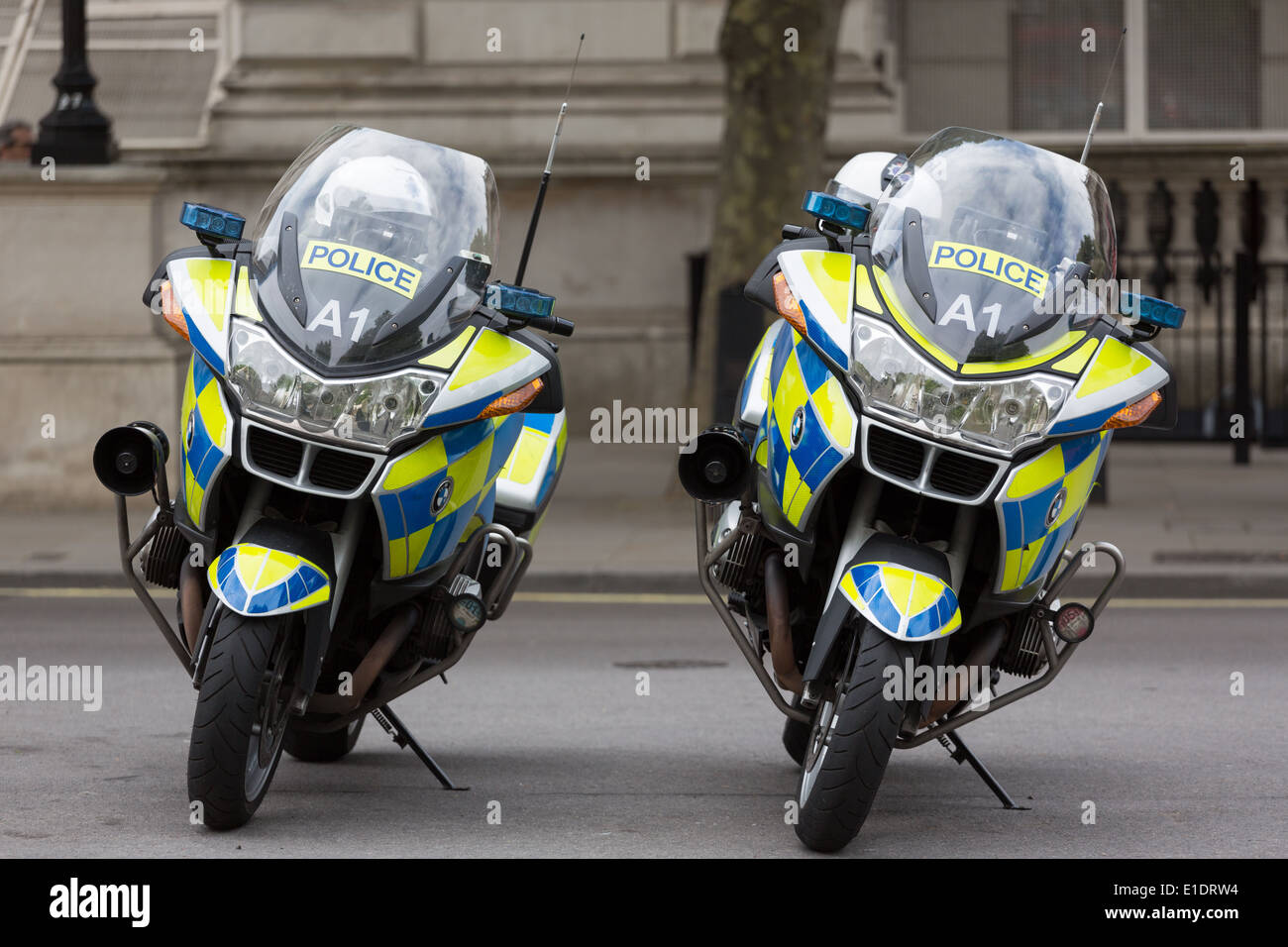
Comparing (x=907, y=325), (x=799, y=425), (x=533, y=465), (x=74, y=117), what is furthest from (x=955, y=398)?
(x=74, y=117)

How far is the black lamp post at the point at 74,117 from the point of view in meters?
14.3

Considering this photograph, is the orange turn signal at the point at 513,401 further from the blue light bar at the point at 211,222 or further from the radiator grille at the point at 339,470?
the blue light bar at the point at 211,222

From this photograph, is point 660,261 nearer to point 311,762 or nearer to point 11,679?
point 11,679

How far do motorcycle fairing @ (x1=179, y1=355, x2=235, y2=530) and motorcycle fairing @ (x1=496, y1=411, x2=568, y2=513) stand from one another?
3.67 ft

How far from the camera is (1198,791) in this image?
6473 millimetres

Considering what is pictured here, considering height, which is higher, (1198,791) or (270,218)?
(270,218)

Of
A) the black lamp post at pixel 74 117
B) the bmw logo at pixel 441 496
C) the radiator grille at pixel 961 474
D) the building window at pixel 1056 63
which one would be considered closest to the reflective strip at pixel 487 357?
the bmw logo at pixel 441 496

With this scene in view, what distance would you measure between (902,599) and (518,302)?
1.33 metres

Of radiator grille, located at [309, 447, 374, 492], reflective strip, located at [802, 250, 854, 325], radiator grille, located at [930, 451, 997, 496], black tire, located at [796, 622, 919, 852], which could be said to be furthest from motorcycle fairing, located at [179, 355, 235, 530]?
radiator grille, located at [930, 451, 997, 496]

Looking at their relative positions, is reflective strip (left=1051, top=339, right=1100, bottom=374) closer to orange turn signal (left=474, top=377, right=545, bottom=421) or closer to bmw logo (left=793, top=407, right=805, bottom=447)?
bmw logo (left=793, top=407, right=805, bottom=447)

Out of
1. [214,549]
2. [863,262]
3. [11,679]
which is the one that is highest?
[863,262]

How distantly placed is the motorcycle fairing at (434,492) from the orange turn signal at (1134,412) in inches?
65.5
